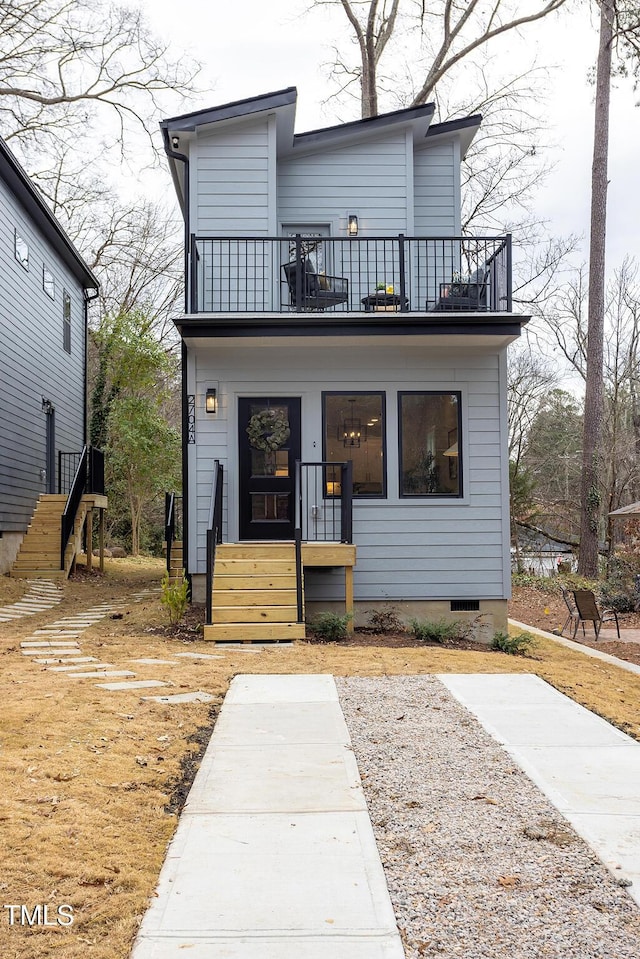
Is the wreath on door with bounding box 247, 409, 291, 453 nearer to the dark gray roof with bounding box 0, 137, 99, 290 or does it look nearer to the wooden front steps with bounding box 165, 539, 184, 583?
the wooden front steps with bounding box 165, 539, 184, 583

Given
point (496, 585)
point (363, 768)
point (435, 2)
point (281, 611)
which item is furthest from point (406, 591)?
point (435, 2)

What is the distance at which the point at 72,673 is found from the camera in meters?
6.27

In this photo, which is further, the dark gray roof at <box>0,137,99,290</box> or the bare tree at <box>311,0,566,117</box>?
the bare tree at <box>311,0,566,117</box>

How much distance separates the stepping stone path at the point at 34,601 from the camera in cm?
1045

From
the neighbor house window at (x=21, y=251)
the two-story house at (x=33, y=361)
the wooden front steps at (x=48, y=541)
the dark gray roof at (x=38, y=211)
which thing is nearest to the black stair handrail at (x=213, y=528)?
the wooden front steps at (x=48, y=541)

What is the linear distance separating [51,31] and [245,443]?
14.9m

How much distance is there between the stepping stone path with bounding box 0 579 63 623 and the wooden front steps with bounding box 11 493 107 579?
2.73 ft

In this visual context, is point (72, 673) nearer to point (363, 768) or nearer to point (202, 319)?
point (363, 768)

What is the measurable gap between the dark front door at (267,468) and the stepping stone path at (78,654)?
89.9 inches

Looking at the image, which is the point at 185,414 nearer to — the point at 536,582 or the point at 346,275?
the point at 346,275

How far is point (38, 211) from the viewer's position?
53.0ft

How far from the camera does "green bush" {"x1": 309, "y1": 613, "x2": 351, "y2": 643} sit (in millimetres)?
8727

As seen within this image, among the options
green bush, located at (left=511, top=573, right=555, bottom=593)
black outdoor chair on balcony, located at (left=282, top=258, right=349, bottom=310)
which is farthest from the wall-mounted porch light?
green bush, located at (left=511, top=573, right=555, bottom=593)

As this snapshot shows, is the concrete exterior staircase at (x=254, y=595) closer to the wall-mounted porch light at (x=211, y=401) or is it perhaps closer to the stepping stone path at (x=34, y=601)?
the wall-mounted porch light at (x=211, y=401)
